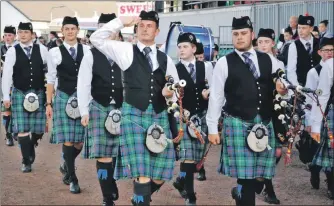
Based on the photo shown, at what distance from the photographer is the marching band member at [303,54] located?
7484 mm

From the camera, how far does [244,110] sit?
181 inches

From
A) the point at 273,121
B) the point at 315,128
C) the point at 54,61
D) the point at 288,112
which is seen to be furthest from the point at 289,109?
the point at 54,61

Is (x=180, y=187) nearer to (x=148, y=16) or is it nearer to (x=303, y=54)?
(x=148, y=16)

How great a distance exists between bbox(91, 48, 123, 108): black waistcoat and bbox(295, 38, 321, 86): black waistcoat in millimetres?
3108

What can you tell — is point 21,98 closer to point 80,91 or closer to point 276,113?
point 80,91

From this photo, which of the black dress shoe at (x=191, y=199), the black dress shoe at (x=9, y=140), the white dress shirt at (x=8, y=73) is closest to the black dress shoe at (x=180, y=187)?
the black dress shoe at (x=191, y=199)

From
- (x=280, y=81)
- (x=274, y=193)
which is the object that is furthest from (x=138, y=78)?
(x=274, y=193)

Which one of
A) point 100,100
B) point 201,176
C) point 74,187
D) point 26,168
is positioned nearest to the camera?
point 100,100

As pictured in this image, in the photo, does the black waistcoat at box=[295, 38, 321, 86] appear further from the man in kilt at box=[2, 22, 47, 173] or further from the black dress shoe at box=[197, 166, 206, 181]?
the man in kilt at box=[2, 22, 47, 173]

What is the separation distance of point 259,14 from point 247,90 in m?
8.86

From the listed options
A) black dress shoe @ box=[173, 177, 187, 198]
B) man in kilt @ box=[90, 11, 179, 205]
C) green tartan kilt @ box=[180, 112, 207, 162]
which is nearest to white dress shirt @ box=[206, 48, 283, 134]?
man in kilt @ box=[90, 11, 179, 205]

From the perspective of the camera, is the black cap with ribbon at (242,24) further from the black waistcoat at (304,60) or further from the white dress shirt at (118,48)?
the black waistcoat at (304,60)

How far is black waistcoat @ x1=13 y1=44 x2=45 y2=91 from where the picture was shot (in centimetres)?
721

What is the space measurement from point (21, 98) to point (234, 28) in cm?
359
